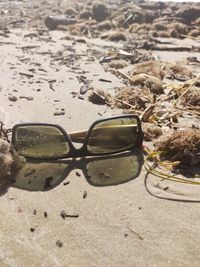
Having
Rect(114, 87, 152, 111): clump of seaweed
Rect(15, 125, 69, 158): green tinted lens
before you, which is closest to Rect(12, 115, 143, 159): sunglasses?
Rect(15, 125, 69, 158): green tinted lens

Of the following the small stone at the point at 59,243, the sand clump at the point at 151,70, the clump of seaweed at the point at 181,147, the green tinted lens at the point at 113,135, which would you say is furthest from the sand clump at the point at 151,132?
the sand clump at the point at 151,70

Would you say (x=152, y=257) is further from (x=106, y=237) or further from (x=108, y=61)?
(x=108, y=61)

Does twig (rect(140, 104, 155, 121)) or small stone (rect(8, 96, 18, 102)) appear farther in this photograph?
small stone (rect(8, 96, 18, 102))

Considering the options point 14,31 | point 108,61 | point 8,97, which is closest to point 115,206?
point 8,97

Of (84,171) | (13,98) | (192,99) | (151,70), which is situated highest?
(84,171)

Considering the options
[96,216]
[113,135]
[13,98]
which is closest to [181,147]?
[113,135]

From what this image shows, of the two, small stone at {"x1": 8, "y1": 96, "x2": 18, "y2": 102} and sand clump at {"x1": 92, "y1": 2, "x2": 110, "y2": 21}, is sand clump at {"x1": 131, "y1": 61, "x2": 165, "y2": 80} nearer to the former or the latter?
small stone at {"x1": 8, "y1": 96, "x2": 18, "y2": 102}

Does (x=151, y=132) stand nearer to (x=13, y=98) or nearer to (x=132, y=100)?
(x=132, y=100)
